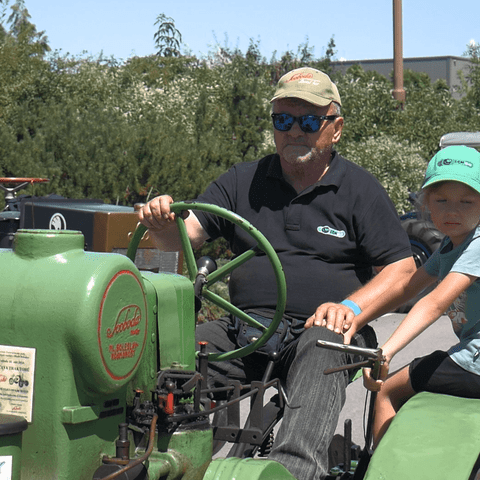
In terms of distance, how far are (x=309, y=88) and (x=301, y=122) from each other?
0.47ft

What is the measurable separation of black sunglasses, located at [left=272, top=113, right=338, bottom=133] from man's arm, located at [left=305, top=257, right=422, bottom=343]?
651 mm

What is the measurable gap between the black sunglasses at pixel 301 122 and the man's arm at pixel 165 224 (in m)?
0.55

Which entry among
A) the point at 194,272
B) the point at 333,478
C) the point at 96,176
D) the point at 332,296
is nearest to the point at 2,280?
the point at 194,272

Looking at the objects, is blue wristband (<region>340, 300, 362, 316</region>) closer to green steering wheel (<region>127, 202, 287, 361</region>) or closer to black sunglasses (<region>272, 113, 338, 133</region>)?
green steering wheel (<region>127, 202, 287, 361</region>)

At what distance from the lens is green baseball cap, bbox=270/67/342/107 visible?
3.34m

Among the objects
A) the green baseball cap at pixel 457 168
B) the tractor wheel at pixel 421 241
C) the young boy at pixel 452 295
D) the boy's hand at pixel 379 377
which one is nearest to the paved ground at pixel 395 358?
the tractor wheel at pixel 421 241

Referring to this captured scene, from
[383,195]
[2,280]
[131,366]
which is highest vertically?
[383,195]

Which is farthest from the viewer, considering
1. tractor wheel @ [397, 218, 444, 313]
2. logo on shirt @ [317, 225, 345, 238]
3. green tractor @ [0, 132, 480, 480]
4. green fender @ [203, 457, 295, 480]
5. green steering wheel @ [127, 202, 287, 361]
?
tractor wheel @ [397, 218, 444, 313]

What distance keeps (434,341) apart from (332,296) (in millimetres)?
4241

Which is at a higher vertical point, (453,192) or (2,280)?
(453,192)

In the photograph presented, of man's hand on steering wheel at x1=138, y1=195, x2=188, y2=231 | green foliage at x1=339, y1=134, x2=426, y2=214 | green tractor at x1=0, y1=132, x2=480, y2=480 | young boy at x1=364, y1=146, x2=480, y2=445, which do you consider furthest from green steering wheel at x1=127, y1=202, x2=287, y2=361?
green foliage at x1=339, y1=134, x2=426, y2=214

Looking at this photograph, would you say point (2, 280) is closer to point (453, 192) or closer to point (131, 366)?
point (131, 366)

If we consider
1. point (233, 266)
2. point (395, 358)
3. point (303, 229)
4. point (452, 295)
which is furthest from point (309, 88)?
point (395, 358)

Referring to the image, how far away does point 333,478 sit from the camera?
108 inches
